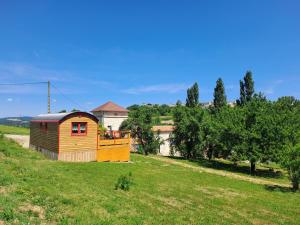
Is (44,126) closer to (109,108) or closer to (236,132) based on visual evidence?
(236,132)

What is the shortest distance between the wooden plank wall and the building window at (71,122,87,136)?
137 cm

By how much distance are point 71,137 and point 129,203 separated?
13144mm

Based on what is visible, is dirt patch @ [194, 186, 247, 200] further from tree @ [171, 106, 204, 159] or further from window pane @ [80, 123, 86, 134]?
tree @ [171, 106, 204, 159]

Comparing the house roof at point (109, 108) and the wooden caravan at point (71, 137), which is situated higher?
the house roof at point (109, 108)

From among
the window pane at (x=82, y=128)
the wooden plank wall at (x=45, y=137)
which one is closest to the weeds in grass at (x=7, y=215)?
the wooden plank wall at (x=45, y=137)

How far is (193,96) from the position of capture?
204 feet

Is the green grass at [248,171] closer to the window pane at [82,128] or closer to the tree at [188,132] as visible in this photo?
the tree at [188,132]

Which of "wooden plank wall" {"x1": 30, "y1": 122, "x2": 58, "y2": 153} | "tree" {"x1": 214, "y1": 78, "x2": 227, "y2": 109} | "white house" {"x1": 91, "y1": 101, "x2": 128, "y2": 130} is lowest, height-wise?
"wooden plank wall" {"x1": 30, "y1": 122, "x2": 58, "y2": 153}

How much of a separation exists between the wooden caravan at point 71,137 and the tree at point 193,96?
40.4 meters


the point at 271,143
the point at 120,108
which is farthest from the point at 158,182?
the point at 120,108

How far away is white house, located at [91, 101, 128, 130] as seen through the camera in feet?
188

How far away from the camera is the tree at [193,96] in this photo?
62.1m

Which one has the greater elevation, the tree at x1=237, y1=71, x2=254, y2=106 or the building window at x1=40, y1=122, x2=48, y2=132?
the tree at x1=237, y1=71, x2=254, y2=106

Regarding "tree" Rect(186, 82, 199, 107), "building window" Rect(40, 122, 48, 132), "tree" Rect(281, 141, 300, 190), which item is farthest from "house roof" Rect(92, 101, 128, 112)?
"tree" Rect(281, 141, 300, 190)
